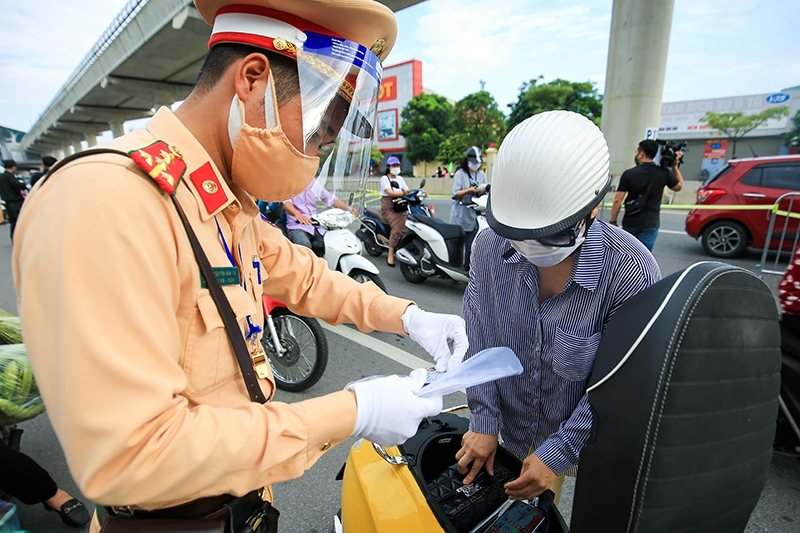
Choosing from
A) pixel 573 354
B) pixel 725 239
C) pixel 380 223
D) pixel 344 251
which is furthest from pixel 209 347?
pixel 725 239

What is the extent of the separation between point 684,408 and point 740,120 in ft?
138

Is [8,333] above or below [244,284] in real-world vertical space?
below

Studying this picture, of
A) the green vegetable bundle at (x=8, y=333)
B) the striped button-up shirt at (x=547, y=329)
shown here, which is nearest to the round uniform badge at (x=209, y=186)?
the striped button-up shirt at (x=547, y=329)

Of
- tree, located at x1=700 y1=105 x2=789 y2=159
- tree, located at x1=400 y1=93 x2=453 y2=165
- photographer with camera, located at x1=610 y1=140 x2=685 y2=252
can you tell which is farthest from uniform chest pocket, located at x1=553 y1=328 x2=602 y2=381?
tree, located at x1=700 y1=105 x2=789 y2=159

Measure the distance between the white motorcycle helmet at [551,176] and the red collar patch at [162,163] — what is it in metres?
0.76

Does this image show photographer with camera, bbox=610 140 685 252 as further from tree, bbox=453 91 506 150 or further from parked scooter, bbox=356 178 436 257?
tree, bbox=453 91 506 150

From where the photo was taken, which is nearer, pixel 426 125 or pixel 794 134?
pixel 794 134

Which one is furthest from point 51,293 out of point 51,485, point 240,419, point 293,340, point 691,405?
point 293,340

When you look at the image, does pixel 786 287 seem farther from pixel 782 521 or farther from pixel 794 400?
pixel 782 521

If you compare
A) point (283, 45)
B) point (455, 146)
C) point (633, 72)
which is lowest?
point (283, 45)

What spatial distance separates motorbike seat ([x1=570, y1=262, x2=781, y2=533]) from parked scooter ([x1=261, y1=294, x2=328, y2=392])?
2445 mm

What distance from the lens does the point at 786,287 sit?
6.95 feet

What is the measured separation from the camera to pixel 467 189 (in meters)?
6.14

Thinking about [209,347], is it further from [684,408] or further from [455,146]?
[455,146]
